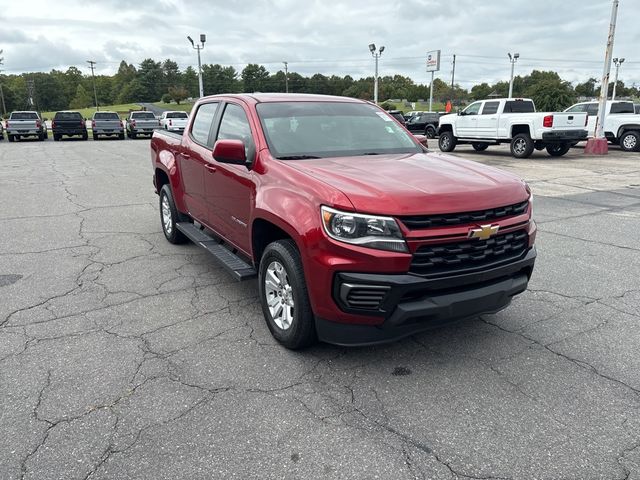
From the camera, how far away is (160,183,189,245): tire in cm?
612

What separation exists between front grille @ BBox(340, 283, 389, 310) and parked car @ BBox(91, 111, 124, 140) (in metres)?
30.5

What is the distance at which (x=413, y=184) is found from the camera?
3246 millimetres

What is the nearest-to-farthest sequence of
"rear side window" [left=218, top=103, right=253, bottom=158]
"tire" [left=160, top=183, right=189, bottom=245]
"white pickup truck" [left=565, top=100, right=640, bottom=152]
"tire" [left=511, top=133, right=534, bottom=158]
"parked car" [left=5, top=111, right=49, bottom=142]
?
"rear side window" [left=218, top=103, right=253, bottom=158]
"tire" [left=160, top=183, right=189, bottom=245]
"tire" [left=511, top=133, right=534, bottom=158]
"white pickup truck" [left=565, top=100, right=640, bottom=152]
"parked car" [left=5, top=111, right=49, bottom=142]

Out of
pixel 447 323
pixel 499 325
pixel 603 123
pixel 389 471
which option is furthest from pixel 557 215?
pixel 603 123

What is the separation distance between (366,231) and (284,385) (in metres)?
1.12

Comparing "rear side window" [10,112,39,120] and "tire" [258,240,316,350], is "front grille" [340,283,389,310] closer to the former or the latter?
"tire" [258,240,316,350]

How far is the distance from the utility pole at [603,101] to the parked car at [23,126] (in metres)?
28.6

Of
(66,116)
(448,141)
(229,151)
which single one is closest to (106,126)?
(66,116)

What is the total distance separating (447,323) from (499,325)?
111 cm

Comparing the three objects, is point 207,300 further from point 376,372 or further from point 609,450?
point 609,450

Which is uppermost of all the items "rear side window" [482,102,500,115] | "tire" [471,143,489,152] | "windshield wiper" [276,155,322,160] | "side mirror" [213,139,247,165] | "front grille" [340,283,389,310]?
"rear side window" [482,102,500,115]

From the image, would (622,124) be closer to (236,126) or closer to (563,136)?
(563,136)

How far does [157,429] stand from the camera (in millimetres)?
2760

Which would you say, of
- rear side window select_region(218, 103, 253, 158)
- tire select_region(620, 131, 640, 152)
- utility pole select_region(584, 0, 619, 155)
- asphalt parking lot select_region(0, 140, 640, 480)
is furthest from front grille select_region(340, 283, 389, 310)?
tire select_region(620, 131, 640, 152)
